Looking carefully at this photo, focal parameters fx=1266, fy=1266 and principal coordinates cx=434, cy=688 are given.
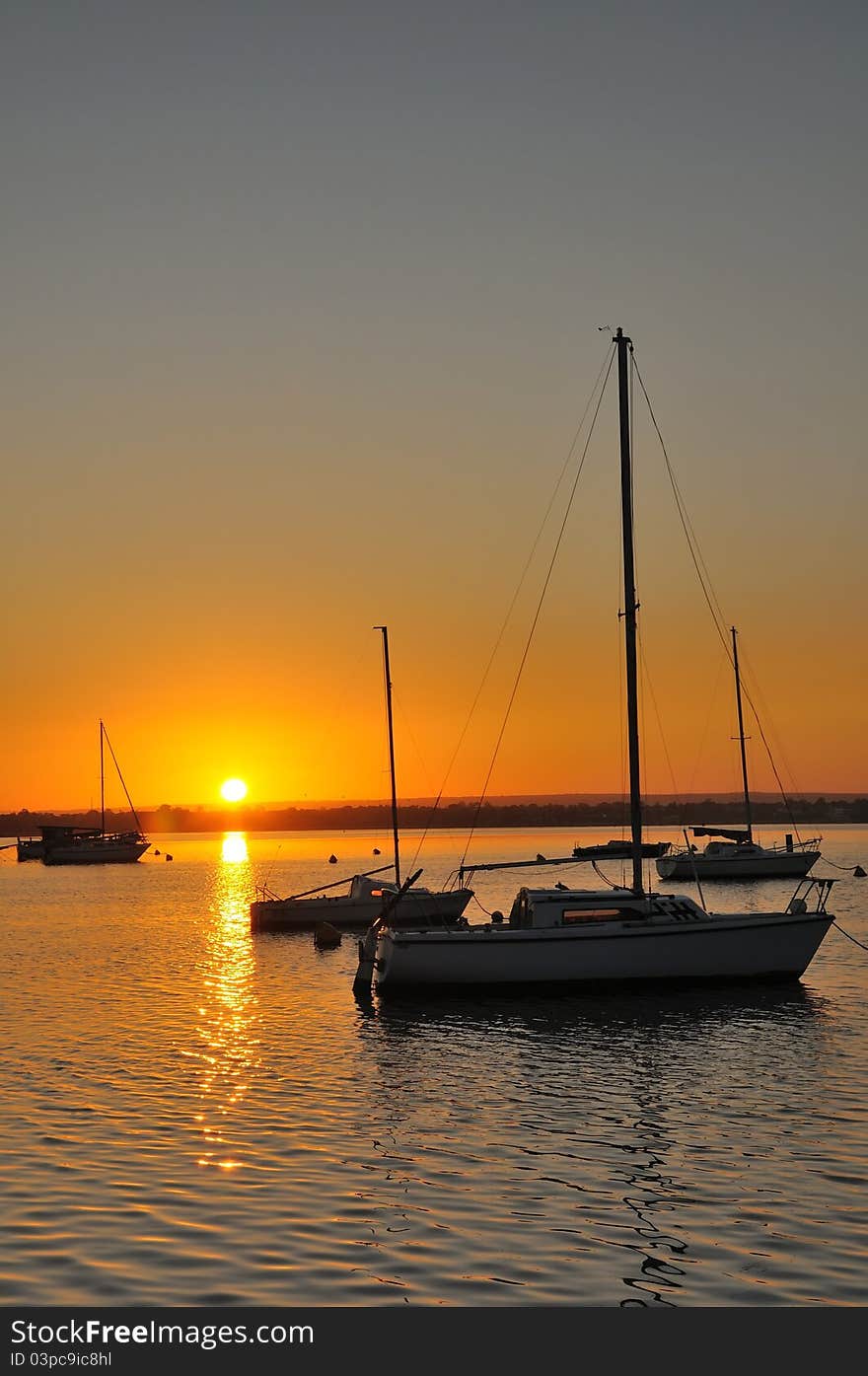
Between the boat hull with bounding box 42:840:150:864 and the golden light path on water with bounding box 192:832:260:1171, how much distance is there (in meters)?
81.5

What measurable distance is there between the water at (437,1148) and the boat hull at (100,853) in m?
110

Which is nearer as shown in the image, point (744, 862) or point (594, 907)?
point (594, 907)

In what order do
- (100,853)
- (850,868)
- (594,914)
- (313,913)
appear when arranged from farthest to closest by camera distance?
(100,853) → (850,868) → (313,913) → (594,914)

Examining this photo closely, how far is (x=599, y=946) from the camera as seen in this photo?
32688 mm

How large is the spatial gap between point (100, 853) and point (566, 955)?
402ft

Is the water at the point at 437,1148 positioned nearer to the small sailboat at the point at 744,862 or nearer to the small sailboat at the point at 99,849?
the small sailboat at the point at 744,862

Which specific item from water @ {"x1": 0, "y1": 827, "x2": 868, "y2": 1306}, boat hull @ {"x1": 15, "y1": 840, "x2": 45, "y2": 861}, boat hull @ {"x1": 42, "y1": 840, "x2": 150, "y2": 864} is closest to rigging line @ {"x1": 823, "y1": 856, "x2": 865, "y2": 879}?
water @ {"x1": 0, "y1": 827, "x2": 868, "y2": 1306}

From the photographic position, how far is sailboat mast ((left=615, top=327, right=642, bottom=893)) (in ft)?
112

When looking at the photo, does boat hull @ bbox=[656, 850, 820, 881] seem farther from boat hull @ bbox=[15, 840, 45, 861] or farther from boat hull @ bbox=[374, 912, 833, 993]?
boat hull @ bbox=[15, 840, 45, 861]

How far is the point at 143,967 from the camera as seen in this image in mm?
46562

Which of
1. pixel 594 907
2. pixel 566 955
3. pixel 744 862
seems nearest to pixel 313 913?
pixel 594 907

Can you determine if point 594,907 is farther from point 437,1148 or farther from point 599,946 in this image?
point 437,1148

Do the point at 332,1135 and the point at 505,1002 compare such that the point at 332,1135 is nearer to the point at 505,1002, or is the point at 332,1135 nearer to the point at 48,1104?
the point at 48,1104

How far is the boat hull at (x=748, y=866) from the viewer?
8762 cm
